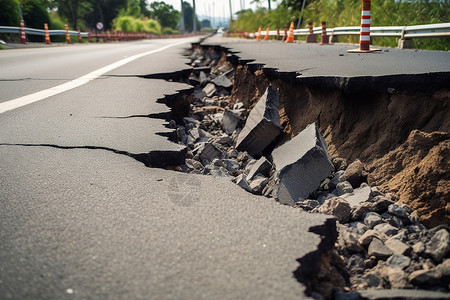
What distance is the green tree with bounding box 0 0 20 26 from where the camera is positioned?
17.6 meters

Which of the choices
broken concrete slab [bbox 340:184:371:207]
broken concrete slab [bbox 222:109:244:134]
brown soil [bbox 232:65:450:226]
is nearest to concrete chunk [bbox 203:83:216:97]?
broken concrete slab [bbox 222:109:244:134]

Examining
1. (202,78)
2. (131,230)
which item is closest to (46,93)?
(131,230)

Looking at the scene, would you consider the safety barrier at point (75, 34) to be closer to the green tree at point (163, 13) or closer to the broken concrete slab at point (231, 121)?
Answer: the broken concrete slab at point (231, 121)

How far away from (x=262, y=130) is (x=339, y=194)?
1296 millimetres

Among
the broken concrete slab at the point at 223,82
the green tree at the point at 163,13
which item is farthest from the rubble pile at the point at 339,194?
the green tree at the point at 163,13

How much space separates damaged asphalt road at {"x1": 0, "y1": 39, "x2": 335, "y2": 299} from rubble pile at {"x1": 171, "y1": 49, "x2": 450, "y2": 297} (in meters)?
0.29

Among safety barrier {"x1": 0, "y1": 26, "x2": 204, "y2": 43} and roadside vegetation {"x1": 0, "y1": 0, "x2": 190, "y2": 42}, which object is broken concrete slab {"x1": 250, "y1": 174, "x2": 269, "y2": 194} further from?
roadside vegetation {"x1": 0, "y1": 0, "x2": 190, "y2": 42}

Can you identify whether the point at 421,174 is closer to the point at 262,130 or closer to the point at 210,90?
the point at 262,130

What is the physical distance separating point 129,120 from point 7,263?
201cm

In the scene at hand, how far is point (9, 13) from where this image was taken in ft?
58.8

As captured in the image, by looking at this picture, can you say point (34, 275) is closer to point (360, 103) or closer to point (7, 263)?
point (7, 263)

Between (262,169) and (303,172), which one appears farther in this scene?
(262,169)

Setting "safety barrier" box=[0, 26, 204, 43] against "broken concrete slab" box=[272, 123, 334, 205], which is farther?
"safety barrier" box=[0, 26, 204, 43]

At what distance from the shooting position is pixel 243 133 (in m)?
3.82
